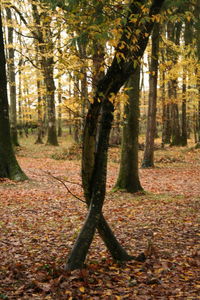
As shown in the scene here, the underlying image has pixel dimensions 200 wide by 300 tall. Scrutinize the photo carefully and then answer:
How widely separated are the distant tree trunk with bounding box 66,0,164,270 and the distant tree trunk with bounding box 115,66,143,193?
5.30 metres

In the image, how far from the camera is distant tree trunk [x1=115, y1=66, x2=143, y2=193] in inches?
395

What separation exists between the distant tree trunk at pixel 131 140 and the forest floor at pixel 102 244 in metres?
0.50

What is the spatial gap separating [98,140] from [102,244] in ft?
8.41

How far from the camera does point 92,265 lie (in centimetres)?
507

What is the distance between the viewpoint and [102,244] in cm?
631

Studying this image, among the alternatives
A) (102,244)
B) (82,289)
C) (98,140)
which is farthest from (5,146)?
(82,289)

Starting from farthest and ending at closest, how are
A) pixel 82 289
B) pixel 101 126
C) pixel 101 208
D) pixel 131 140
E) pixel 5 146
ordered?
1. pixel 5 146
2. pixel 131 140
3. pixel 101 208
4. pixel 101 126
5. pixel 82 289

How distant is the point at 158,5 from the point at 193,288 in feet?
13.2

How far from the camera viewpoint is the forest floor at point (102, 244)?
439cm

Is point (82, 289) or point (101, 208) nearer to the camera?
point (82, 289)

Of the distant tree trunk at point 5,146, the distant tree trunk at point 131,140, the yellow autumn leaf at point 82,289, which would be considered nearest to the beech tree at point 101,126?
the yellow autumn leaf at point 82,289

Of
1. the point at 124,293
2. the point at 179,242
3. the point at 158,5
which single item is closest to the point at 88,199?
the point at 124,293

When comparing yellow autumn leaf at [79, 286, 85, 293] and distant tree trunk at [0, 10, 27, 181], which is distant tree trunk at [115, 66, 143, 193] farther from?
yellow autumn leaf at [79, 286, 85, 293]

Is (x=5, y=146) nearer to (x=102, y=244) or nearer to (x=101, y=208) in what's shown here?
(x=102, y=244)
